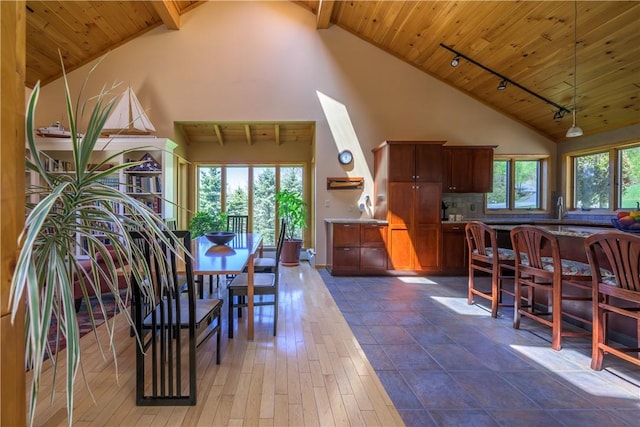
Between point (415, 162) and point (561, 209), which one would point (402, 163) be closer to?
point (415, 162)

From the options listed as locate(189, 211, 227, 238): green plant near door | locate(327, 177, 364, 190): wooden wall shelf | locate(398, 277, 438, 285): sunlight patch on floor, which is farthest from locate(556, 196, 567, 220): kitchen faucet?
locate(189, 211, 227, 238): green plant near door

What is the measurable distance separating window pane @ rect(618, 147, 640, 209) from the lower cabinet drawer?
3894 mm

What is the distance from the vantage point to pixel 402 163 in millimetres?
4816

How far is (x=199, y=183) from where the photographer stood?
6.63 metres

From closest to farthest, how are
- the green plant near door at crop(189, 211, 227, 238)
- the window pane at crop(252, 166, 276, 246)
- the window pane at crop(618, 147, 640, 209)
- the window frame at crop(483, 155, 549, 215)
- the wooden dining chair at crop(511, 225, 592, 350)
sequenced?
the wooden dining chair at crop(511, 225, 592, 350) < the green plant near door at crop(189, 211, 227, 238) < the window pane at crop(618, 147, 640, 209) < the window frame at crop(483, 155, 549, 215) < the window pane at crop(252, 166, 276, 246)

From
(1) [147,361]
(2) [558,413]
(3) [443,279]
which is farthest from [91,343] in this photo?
(3) [443,279]

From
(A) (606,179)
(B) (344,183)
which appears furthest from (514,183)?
(B) (344,183)

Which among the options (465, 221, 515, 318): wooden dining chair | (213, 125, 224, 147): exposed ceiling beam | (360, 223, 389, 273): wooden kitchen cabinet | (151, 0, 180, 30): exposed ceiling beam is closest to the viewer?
(465, 221, 515, 318): wooden dining chair

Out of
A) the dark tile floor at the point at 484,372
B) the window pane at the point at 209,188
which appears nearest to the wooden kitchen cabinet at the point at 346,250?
the dark tile floor at the point at 484,372

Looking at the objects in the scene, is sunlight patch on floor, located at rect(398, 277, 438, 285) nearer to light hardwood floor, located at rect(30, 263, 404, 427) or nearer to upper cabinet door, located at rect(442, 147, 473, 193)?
upper cabinet door, located at rect(442, 147, 473, 193)

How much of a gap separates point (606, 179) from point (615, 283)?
3.76 metres

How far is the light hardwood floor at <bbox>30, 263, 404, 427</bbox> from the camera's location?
5.25 feet

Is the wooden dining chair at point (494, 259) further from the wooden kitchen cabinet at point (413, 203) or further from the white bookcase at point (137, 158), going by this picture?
the white bookcase at point (137, 158)

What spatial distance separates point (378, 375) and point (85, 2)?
5714 millimetres
